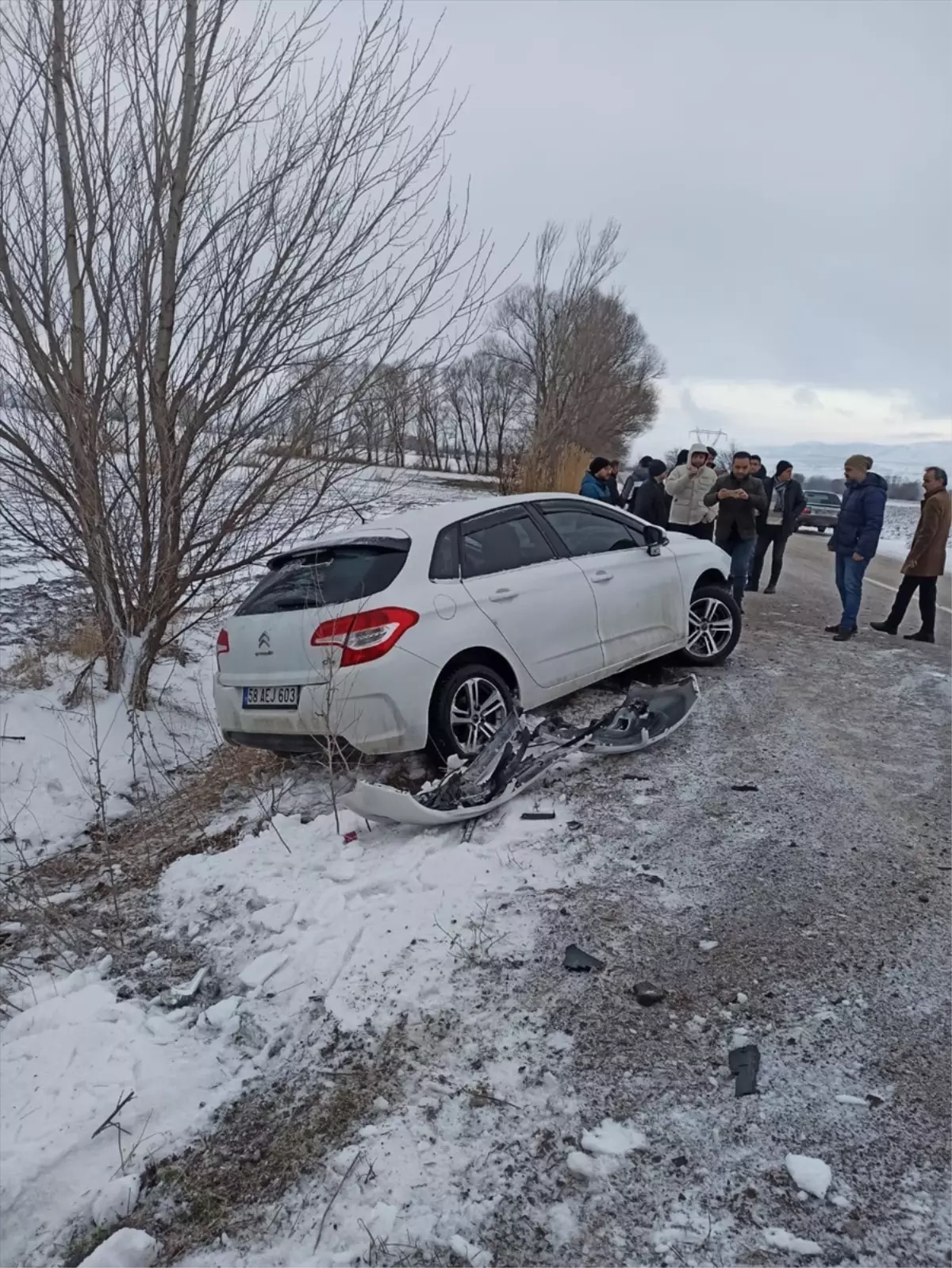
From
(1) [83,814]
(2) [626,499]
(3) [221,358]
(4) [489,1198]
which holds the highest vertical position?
(3) [221,358]

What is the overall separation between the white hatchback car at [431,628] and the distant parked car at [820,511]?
23.6m

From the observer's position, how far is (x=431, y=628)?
4.56 m

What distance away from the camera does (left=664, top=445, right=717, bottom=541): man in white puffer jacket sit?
359 inches

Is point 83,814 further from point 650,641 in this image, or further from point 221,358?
point 650,641

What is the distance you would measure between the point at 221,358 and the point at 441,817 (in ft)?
13.3

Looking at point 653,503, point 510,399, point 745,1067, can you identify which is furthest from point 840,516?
point 510,399

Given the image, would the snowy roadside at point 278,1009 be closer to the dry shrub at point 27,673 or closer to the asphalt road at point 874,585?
the dry shrub at point 27,673

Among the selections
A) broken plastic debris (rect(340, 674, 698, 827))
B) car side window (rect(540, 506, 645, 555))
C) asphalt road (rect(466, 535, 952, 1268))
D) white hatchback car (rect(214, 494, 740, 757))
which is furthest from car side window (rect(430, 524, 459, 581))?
asphalt road (rect(466, 535, 952, 1268))

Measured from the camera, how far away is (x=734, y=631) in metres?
6.98

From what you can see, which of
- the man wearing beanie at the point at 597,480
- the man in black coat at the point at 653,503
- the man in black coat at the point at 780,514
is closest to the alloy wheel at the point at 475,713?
the man in black coat at the point at 653,503

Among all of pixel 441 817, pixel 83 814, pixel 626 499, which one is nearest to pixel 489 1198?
pixel 441 817

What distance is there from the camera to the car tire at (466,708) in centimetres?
460

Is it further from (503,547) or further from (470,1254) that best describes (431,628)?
(470,1254)

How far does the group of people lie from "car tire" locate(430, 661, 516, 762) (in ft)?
15.8
